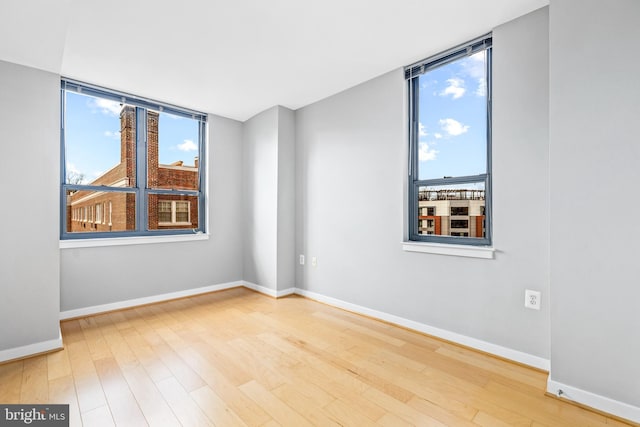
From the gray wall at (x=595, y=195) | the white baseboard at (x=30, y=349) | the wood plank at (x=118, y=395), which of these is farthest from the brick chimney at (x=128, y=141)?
the gray wall at (x=595, y=195)

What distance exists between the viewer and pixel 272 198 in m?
3.93

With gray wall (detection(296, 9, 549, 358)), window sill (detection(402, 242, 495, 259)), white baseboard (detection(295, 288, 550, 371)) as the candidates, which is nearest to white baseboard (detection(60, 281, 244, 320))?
gray wall (detection(296, 9, 549, 358))

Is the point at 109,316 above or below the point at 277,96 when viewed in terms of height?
below

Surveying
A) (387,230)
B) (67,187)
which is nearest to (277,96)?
(387,230)

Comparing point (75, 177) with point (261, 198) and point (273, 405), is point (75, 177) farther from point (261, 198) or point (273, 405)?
point (273, 405)

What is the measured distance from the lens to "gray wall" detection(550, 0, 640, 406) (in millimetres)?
1580

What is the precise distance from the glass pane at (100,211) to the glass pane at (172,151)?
38 centimetres

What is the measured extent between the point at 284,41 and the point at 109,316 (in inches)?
129

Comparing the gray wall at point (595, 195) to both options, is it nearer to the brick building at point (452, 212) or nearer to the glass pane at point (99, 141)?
the brick building at point (452, 212)

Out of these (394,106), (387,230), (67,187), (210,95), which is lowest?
(387,230)

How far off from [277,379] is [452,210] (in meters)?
1.97

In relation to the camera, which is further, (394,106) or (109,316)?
(109,316)

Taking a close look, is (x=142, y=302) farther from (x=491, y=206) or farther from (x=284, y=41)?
(x=491, y=206)

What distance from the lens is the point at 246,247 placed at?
441cm
